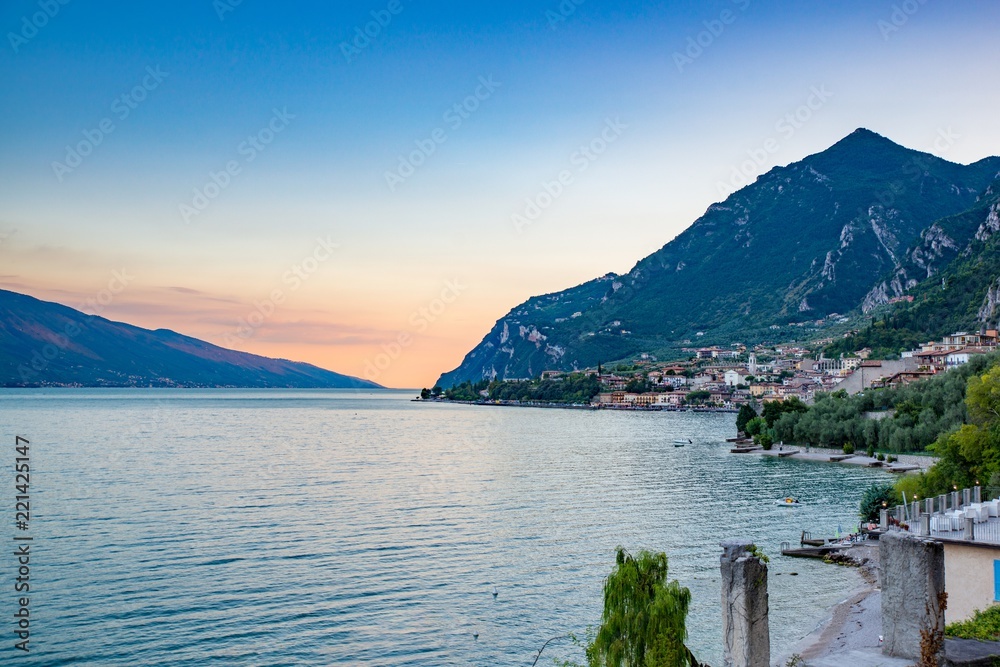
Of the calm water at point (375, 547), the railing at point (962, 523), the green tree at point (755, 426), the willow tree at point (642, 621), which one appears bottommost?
the calm water at point (375, 547)

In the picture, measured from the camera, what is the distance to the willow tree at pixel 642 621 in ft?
50.2

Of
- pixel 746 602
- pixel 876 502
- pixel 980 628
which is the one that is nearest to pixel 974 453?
pixel 876 502

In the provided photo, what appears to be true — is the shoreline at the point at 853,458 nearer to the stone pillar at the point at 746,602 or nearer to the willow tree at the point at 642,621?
the willow tree at the point at 642,621

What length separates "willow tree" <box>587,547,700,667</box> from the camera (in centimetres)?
1530

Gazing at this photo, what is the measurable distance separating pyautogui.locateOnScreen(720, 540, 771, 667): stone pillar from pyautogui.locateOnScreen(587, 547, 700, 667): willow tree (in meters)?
1.19

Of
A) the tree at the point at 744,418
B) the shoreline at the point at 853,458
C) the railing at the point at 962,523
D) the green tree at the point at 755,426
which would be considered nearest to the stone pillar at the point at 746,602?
the railing at the point at 962,523

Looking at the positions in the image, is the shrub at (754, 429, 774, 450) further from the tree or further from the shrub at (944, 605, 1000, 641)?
the shrub at (944, 605, 1000, 641)

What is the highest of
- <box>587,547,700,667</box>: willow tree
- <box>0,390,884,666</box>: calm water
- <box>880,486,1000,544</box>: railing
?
<box>880,486,1000,544</box>: railing

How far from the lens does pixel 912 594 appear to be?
45.8ft

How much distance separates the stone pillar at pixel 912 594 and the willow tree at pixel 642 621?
11.6 feet

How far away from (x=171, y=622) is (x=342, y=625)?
5403 millimetres

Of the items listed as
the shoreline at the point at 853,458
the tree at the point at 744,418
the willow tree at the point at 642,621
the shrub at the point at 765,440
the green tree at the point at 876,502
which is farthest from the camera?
the tree at the point at 744,418

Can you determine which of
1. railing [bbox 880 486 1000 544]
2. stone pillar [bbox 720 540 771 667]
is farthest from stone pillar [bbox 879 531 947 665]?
railing [bbox 880 486 1000 544]

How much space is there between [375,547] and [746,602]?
26.4m
